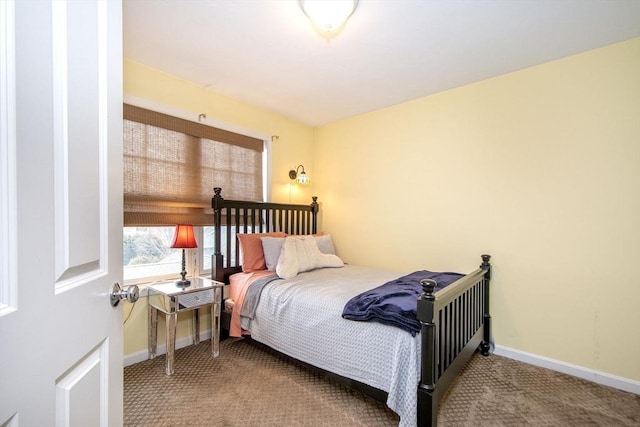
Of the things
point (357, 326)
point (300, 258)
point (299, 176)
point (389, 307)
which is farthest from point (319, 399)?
point (299, 176)

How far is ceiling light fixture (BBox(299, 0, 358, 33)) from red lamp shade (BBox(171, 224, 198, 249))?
1.81 m

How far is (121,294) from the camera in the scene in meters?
0.85

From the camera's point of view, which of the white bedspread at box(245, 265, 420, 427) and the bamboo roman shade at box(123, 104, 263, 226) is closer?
the white bedspread at box(245, 265, 420, 427)

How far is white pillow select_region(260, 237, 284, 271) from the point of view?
287cm

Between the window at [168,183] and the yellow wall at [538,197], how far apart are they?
1.81 m

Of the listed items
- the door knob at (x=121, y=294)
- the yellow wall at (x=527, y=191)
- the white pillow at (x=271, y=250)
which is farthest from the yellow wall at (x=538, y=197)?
the door knob at (x=121, y=294)

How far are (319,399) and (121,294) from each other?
1.61 metres

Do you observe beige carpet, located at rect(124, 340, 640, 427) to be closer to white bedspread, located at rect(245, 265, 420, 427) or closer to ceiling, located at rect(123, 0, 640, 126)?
white bedspread, located at rect(245, 265, 420, 427)

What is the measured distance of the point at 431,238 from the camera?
10.0ft

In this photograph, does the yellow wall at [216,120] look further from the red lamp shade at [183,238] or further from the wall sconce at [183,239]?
the red lamp shade at [183,238]

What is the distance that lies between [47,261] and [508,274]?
3023 mm

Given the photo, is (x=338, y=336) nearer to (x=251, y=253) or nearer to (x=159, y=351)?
(x=251, y=253)

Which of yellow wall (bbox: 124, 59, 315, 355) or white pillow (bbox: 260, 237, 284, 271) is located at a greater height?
yellow wall (bbox: 124, 59, 315, 355)

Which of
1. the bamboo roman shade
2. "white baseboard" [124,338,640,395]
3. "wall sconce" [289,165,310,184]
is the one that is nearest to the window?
the bamboo roman shade
